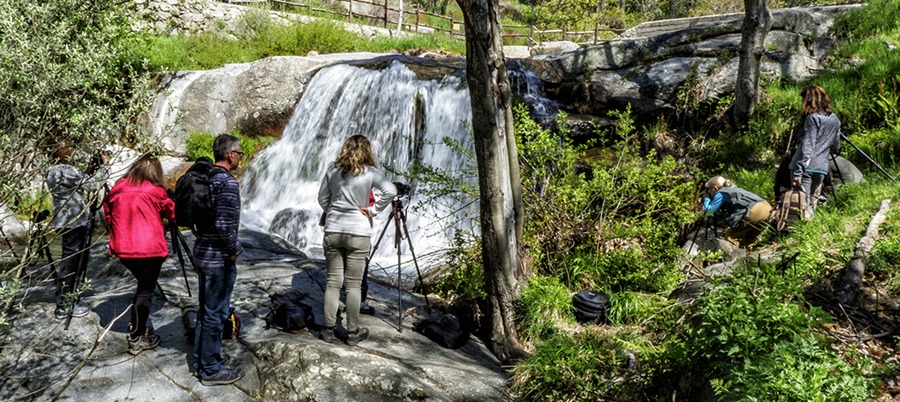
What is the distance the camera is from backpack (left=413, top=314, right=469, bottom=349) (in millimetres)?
5227

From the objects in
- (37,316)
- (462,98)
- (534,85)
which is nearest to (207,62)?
(462,98)

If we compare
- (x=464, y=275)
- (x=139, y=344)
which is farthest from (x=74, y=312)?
(x=464, y=275)

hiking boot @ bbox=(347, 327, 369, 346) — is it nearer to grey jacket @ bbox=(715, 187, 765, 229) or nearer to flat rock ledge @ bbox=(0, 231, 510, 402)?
flat rock ledge @ bbox=(0, 231, 510, 402)

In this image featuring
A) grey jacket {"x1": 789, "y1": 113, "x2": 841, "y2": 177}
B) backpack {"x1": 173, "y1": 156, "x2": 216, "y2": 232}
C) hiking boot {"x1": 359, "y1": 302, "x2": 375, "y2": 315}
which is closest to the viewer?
backpack {"x1": 173, "y1": 156, "x2": 216, "y2": 232}

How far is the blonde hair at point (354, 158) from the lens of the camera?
14.7ft

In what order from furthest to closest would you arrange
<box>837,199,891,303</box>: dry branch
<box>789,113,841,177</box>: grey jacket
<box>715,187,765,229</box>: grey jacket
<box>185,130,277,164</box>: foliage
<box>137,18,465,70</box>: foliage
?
<box>137,18,465,70</box>: foliage
<box>185,130,277,164</box>: foliage
<box>715,187,765,229</box>: grey jacket
<box>789,113,841,177</box>: grey jacket
<box>837,199,891,303</box>: dry branch

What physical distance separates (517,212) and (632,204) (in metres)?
2.72

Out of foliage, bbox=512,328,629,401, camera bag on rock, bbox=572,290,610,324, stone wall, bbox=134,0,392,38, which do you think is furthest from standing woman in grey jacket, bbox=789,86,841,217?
stone wall, bbox=134,0,392,38

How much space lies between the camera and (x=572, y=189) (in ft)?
21.5

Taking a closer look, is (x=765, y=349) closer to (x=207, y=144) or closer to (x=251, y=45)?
(x=207, y=144)

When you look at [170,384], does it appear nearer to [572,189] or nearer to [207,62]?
[572,189]

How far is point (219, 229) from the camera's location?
379cm

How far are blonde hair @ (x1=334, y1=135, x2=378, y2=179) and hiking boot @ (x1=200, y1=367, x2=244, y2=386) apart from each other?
5.91 feet

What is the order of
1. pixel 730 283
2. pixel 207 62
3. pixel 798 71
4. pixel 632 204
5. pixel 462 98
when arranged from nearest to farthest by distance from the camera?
pixel 730 283, pixel 632 204, pixel 798 71, pixel 462 98, pixel 207 62
